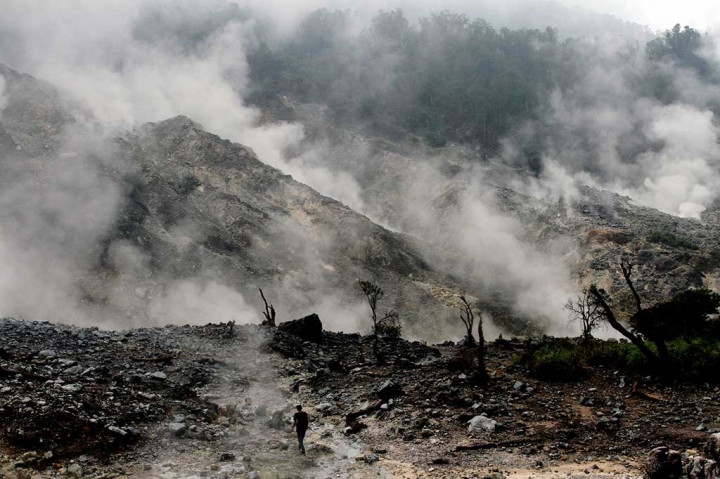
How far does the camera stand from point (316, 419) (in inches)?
679

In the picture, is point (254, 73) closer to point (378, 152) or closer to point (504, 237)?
point (378, 152)

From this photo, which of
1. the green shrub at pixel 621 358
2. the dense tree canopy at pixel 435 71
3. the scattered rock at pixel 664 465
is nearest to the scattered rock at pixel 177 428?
the scattered rock at pixel 664 465

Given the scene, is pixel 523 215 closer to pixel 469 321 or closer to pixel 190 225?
pixel 190 225

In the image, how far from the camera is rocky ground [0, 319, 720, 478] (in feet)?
38.1

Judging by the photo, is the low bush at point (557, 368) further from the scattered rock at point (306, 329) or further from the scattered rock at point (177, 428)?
the scattered rock at point (306, 329)

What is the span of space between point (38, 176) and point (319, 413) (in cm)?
6136

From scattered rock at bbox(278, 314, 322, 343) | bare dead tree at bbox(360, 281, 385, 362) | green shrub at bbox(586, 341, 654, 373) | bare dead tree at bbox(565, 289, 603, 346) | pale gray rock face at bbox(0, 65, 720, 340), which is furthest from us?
pale gray rock face at bbox(0, 65, 720, 340)

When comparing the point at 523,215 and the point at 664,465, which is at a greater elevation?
the point at 523,215

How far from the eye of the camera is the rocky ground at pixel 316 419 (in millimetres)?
11617

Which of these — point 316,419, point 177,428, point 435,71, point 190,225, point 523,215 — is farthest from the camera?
point 435,71

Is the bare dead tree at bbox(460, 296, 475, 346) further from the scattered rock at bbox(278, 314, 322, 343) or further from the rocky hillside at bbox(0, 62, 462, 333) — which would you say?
the rocky hillside at bbox(0, 62, 462, 333)

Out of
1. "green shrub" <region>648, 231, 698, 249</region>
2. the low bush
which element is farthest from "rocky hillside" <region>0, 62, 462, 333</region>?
the low bush

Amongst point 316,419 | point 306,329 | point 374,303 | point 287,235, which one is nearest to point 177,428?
point 316,419

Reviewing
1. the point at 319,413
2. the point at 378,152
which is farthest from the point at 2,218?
the point at 378,152
